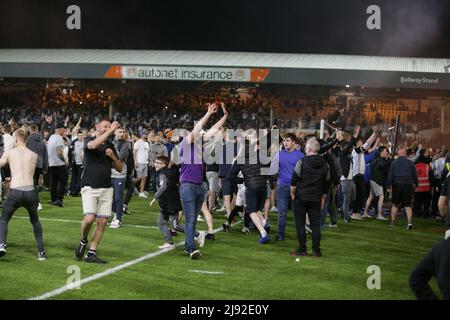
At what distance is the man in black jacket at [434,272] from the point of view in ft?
16.0

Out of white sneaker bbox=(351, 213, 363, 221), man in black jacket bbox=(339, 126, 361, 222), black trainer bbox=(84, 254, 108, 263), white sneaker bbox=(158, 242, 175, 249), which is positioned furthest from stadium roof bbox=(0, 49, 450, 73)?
black trainer bbox=(84, 254, 108, 263)

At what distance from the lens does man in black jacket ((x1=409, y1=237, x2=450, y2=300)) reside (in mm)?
4879

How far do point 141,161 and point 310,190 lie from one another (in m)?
10.4

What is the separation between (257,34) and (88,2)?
8.64 metres

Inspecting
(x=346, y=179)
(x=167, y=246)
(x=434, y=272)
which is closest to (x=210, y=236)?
(x=167, y=246)

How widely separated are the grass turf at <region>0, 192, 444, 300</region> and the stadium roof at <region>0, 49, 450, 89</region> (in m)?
14.7

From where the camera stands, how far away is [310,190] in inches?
432

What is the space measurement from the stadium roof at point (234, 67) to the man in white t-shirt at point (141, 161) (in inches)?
333

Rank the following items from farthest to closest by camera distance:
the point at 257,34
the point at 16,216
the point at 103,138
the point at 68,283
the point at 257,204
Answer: the point at 257,34
the point at 16,216
the point at 257,204
the point at 103,138
the point at 68,283

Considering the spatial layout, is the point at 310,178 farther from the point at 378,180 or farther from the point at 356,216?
the point at 378,180

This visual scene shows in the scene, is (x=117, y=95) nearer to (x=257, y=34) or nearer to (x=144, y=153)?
(x=257, y=34)

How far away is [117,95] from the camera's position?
36406mm

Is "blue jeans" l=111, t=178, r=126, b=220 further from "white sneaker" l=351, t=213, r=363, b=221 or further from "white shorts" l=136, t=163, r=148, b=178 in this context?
"white shorts" l=136, t=163, r=148, b=178

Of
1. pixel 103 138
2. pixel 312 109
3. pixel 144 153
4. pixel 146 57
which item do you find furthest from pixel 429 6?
pixel 103 138
